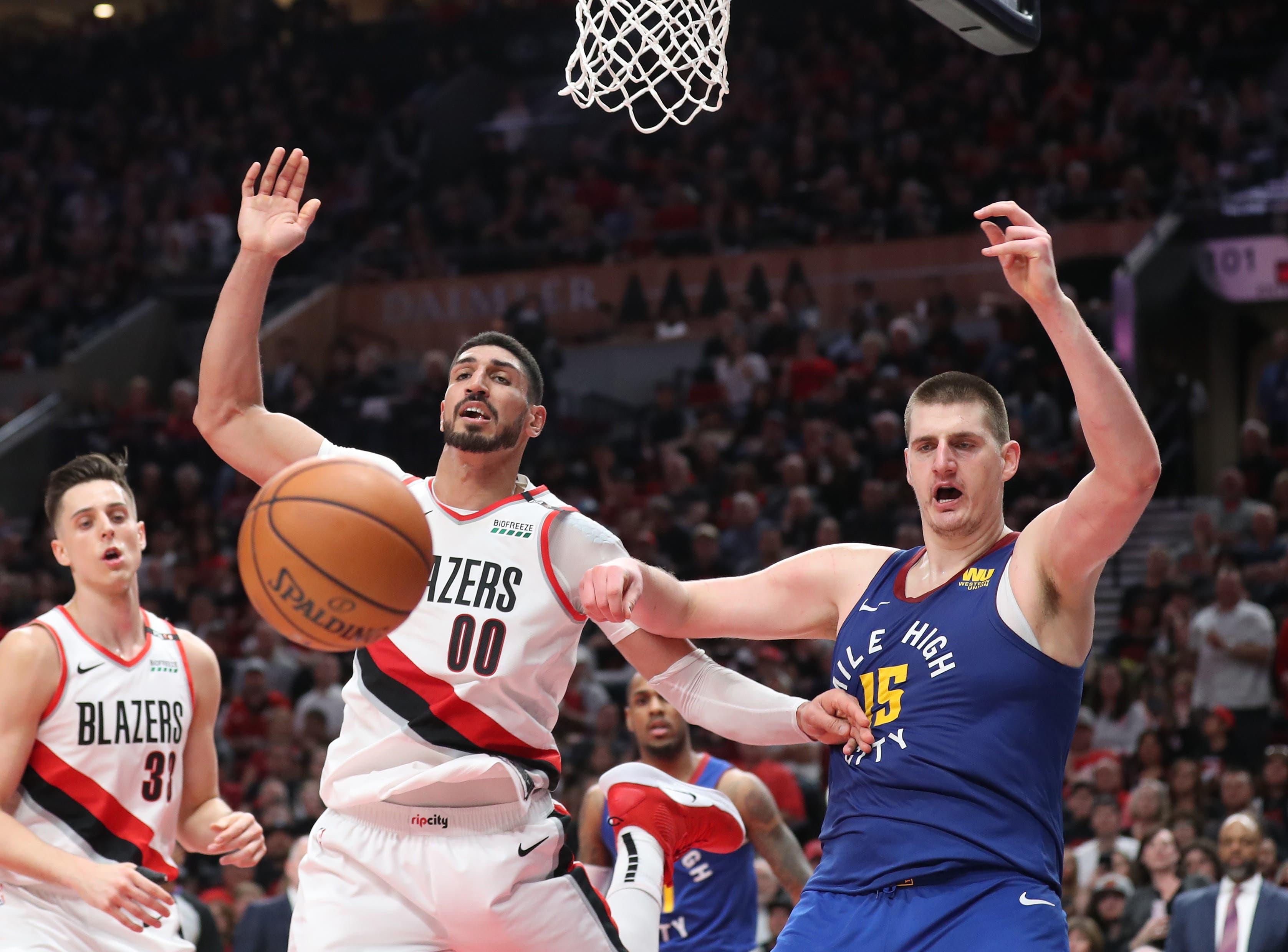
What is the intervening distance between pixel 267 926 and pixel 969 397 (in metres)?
5.86

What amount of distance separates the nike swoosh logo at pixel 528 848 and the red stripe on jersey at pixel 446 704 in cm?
25

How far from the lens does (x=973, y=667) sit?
3.86 metres

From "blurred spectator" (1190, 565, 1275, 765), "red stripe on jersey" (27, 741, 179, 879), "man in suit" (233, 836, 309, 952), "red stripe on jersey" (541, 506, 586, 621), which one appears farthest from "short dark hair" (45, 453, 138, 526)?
"blurred spectator" (1190, 565, 1275, 765)

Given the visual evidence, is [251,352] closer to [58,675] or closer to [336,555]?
[336,555]

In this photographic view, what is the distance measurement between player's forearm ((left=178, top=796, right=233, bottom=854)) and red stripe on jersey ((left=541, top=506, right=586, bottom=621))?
1519 mm

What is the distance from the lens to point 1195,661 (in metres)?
10.7

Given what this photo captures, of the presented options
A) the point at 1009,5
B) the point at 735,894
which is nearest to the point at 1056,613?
the point at 1009,5

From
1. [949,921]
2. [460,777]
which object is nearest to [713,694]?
[460,777]

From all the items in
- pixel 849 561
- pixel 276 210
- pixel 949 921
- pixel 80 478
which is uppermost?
pixel 276 210

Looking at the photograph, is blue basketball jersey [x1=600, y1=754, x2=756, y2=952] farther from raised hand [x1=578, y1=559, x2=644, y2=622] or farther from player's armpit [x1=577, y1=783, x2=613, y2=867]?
raised hand [x1=578, y1=559, x2=644, y2=622]

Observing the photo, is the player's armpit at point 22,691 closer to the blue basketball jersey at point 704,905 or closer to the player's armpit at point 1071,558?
the blue basketball jersey at point 704,905

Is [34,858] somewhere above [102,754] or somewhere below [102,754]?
below

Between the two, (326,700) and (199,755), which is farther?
(326,700)

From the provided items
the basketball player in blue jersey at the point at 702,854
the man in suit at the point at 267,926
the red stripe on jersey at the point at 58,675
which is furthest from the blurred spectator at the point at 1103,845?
the red stripe on jersey at the point at 58,675
